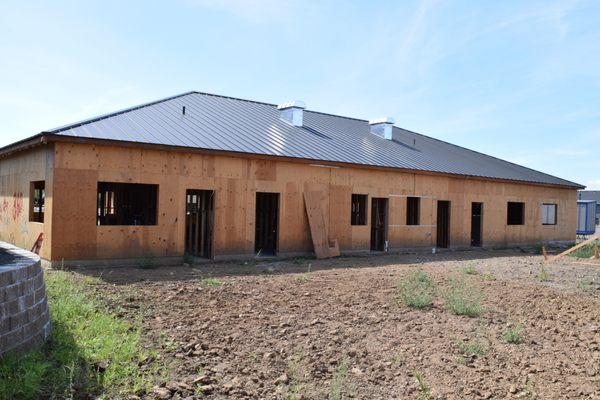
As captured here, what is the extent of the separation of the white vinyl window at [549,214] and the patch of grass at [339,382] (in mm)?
22691

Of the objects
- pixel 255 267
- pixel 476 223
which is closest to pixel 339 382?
pixel 255 267

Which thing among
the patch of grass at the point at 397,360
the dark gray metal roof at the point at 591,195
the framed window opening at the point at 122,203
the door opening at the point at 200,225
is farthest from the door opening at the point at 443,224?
the dark gray metal roof at the point at 591,195

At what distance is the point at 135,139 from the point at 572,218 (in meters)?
22.7

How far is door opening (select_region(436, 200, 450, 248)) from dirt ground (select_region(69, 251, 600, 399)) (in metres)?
8.65

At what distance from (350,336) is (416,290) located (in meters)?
3.31

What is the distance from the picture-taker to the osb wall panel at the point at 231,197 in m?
12.2

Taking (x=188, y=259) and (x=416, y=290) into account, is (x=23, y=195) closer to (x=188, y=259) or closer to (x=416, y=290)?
(x=188, y=259)

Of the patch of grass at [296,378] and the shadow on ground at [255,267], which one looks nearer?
the patch of grass at [296,378]

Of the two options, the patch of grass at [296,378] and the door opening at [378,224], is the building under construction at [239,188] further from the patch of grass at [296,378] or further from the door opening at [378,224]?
the patch of grass at [296,378]

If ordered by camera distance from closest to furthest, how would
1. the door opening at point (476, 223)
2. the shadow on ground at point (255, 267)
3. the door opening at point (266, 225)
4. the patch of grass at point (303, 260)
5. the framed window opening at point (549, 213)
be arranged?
the shadow on ground at point (255, 267) < the patch of grass at point (303, 260) < the door opening at point (266, 225) < the door opening at point (476, 223) < the framed window opening at point (549, 213)

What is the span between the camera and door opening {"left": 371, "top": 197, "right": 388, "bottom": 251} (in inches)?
739

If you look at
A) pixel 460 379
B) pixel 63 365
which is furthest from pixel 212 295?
pixel 460 379

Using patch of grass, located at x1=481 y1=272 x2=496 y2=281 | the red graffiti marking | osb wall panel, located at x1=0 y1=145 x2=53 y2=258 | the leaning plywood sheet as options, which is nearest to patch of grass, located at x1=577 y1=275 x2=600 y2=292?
patch of grass, located at x1=481 y1=272 x2=496 y2=281

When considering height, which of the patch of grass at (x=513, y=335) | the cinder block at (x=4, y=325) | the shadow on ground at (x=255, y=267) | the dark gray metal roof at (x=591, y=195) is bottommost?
the patch of grass at (x=513, y=335)
